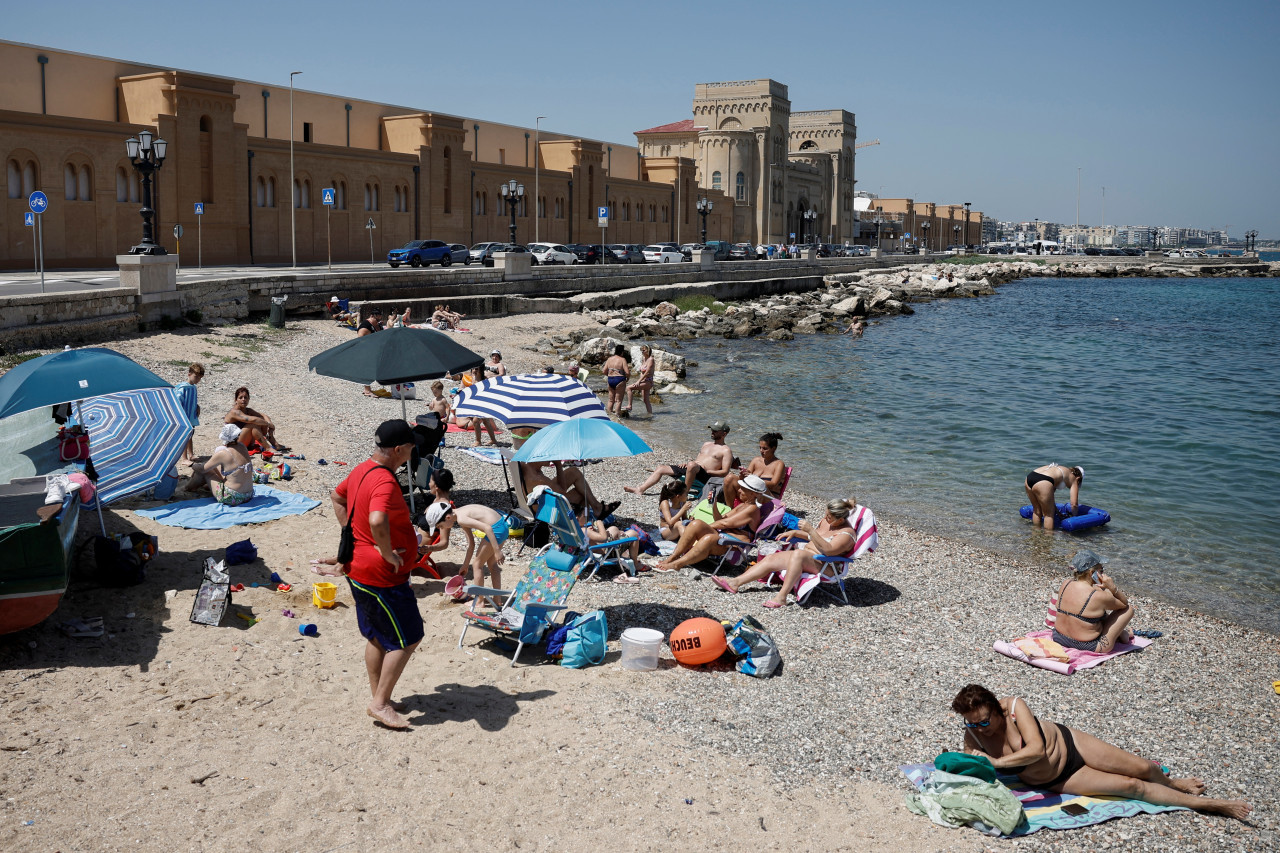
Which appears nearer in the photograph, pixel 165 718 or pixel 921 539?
pixel 165 718

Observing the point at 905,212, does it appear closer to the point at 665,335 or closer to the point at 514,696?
the point at 665,335

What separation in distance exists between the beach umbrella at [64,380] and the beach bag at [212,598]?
6.33 ft

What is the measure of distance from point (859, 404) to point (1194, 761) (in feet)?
53.1

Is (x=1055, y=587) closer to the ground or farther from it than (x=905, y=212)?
closer to the ground

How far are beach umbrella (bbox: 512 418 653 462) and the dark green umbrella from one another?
4.09 ft

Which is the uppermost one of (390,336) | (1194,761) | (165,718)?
(390,336)

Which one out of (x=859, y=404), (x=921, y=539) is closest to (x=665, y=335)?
(x=859, y=404)

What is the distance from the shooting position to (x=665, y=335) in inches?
1348

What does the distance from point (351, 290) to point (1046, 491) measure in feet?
72.3

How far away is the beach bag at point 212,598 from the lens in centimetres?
696

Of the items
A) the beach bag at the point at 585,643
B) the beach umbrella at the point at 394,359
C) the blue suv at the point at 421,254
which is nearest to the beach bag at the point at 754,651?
the beach bag at the point at 585,643

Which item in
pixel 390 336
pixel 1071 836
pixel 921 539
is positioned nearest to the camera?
pixel 1071 836

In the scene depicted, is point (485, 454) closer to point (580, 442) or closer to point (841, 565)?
point (580, 442)

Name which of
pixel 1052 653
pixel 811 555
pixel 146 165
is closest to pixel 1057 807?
pixel 1052 653
